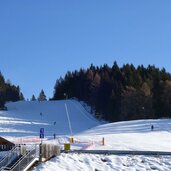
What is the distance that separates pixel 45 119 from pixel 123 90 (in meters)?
17.3

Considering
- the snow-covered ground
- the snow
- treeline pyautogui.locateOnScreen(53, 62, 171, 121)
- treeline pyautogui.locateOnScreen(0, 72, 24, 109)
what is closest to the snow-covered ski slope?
the snow-covered ground

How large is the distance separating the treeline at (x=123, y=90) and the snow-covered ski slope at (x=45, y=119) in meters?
4.47

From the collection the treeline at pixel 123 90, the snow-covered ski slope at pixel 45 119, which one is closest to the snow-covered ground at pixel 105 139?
the snow-covered ski slope at pixel 45 119

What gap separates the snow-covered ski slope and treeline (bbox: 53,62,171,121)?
4.47 metres

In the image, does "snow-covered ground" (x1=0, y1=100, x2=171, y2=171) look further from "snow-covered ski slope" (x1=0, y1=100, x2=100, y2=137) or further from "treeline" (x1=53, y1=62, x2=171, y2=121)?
"treeline" (x1=53, y1=62, x2=171, y2=121)

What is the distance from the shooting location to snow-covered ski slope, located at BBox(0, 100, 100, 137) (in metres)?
→ 78.4

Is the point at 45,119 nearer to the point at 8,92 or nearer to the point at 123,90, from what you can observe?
the point at 123,90

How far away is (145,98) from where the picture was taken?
3821 inches

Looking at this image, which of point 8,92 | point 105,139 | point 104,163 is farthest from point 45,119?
point 104,163

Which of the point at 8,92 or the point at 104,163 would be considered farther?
the point at 8,92

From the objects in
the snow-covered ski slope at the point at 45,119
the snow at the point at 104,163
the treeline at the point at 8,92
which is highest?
the treeline at the point at 8,92

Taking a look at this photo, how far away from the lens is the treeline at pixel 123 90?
316 feet

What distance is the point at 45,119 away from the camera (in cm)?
10488

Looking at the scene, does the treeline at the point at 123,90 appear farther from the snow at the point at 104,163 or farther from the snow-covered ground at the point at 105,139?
the snow at the point at 104,163
